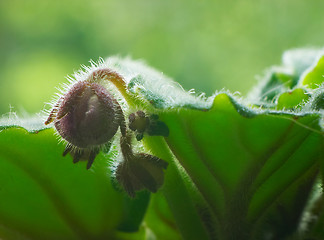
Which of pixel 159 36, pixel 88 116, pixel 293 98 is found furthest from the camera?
pixel 159 36

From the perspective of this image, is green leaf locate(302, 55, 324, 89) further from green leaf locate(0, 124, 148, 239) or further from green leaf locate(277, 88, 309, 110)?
green leaf locate(0, 124, 148, 239)

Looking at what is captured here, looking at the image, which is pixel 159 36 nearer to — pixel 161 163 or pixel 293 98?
pixel 293 98

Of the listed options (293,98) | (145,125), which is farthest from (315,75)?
(145,125)

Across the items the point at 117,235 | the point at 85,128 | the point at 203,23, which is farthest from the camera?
the point at 203,23

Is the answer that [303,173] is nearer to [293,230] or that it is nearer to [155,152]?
[293,230]

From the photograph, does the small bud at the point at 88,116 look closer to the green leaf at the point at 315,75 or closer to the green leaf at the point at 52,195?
the green leaf at the point at 52,195

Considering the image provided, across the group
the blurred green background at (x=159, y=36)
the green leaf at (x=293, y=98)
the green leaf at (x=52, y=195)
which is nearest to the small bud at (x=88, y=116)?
the green leaf at (x=52, y=195)

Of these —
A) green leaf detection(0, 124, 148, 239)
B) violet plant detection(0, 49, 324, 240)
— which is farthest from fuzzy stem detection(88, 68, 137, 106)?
green leaf detection(0, 124, 148, 239)

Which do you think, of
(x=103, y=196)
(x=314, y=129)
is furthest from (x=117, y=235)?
(x=314, y=129)
